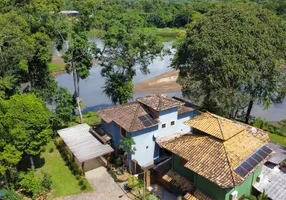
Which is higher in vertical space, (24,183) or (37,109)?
(37,109)

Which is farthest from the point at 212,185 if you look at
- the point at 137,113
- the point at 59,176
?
the point at 59,176

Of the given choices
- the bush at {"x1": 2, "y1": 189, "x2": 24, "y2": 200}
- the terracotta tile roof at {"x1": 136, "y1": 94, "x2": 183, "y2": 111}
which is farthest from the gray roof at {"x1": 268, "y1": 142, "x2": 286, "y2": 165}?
the bush at {"x1": 2, "y1": 189, "x2": 24, "y2": 200}

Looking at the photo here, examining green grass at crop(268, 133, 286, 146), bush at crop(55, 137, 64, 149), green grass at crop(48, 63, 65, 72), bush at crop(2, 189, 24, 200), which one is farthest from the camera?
green grass at crop(48, 63, 65, 72)

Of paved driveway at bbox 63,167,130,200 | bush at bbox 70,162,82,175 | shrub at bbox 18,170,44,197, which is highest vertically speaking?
shrub at bbox 18,170,44,197

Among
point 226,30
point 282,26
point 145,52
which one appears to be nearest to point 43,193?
point 145,52

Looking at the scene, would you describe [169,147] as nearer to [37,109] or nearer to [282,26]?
[37,109]

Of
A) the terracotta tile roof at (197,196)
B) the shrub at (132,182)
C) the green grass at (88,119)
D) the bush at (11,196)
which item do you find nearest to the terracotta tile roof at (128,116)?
the shrub at (132,182)

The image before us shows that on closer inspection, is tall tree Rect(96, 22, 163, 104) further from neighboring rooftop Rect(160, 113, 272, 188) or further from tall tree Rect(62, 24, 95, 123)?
neighboring rooftop Rect(160, 113, 272, 188)
